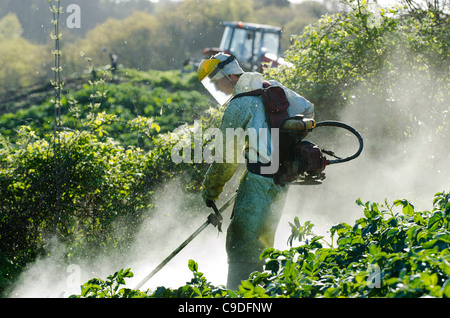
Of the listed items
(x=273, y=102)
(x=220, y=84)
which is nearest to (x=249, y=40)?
(x=220, y=84)

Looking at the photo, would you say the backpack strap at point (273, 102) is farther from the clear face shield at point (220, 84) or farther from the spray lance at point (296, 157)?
the clear face shield at point (220, 84)

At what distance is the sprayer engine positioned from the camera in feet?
12.0

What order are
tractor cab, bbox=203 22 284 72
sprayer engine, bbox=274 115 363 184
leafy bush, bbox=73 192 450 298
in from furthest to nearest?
tractor cab, bbox=203 22 284 72, sprayer engine, bbox=274 115 363 184, leafy bush, bbox=73 192 450 298

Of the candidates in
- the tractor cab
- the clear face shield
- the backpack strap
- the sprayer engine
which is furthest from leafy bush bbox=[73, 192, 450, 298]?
the tractor cab

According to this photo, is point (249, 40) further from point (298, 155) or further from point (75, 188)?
point (298, 155)

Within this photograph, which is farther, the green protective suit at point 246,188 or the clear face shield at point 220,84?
the clear face shield at point 220,84

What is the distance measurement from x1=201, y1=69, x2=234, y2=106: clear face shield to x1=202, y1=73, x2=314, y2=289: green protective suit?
0.19m

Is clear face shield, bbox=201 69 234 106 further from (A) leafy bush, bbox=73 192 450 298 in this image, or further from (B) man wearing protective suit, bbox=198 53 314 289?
(A) leafy bush, bbox=73 192 450 298

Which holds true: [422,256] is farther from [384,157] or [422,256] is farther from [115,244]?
[384,157]

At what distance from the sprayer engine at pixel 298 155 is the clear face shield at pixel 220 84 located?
0.56 meters

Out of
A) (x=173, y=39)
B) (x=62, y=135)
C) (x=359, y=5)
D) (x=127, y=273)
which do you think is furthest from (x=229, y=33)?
(x=173, y=39)

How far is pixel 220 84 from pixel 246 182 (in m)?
0.81

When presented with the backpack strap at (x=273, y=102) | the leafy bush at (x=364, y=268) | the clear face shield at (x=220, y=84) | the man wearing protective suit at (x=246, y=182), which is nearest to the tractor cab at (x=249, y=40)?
the clear face shield at (x=220, y=84)

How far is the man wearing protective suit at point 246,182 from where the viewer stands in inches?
144
